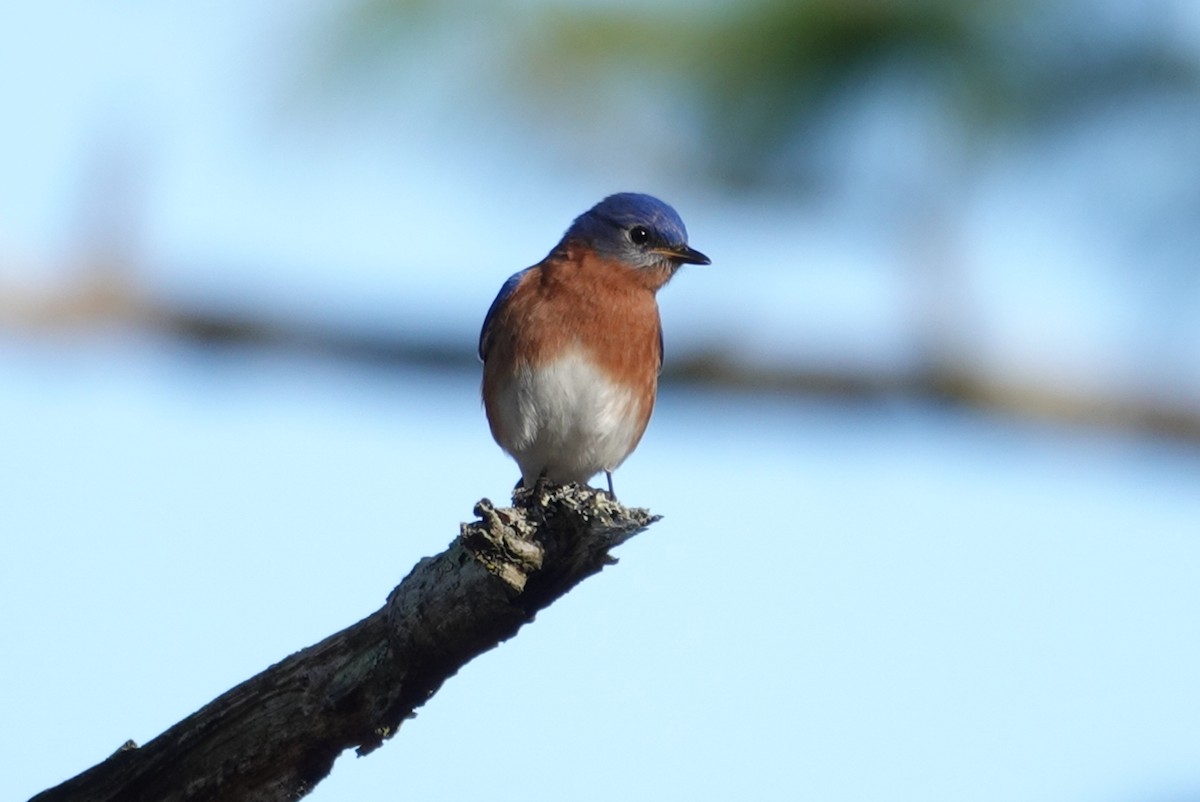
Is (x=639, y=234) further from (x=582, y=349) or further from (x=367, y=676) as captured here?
(x=367, y=676)

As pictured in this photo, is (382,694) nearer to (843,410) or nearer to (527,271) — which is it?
(843,410)

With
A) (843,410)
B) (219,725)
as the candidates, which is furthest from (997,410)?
(219,725)

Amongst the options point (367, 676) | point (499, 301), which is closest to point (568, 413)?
point (499, 301)

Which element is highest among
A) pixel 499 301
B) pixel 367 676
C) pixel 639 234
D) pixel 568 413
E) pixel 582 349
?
pixel 639 234

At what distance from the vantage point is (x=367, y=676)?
169 inches

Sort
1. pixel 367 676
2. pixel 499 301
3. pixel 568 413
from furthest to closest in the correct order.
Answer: pixel 499 301 → pixel 568 413 → pixel 367 676

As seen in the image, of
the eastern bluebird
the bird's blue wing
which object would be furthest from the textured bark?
the bird's blue wing

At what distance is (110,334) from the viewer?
4680mm

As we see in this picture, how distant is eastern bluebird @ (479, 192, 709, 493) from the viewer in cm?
704

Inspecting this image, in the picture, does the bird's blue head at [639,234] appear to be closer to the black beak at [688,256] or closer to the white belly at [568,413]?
the black beak at [688,256]

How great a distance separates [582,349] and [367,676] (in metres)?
2.98

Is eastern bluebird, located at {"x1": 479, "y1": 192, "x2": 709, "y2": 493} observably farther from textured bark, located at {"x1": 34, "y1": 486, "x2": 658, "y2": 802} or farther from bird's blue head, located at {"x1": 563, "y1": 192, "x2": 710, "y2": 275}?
textured bark, located at {"x1": 34, "y1": 486, "x2": 658, "y2": 802}

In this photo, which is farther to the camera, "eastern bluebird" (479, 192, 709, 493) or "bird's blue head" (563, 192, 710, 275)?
"bird's blue head" (563, 192, 710, 275)

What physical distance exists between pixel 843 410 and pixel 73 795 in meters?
2.32
